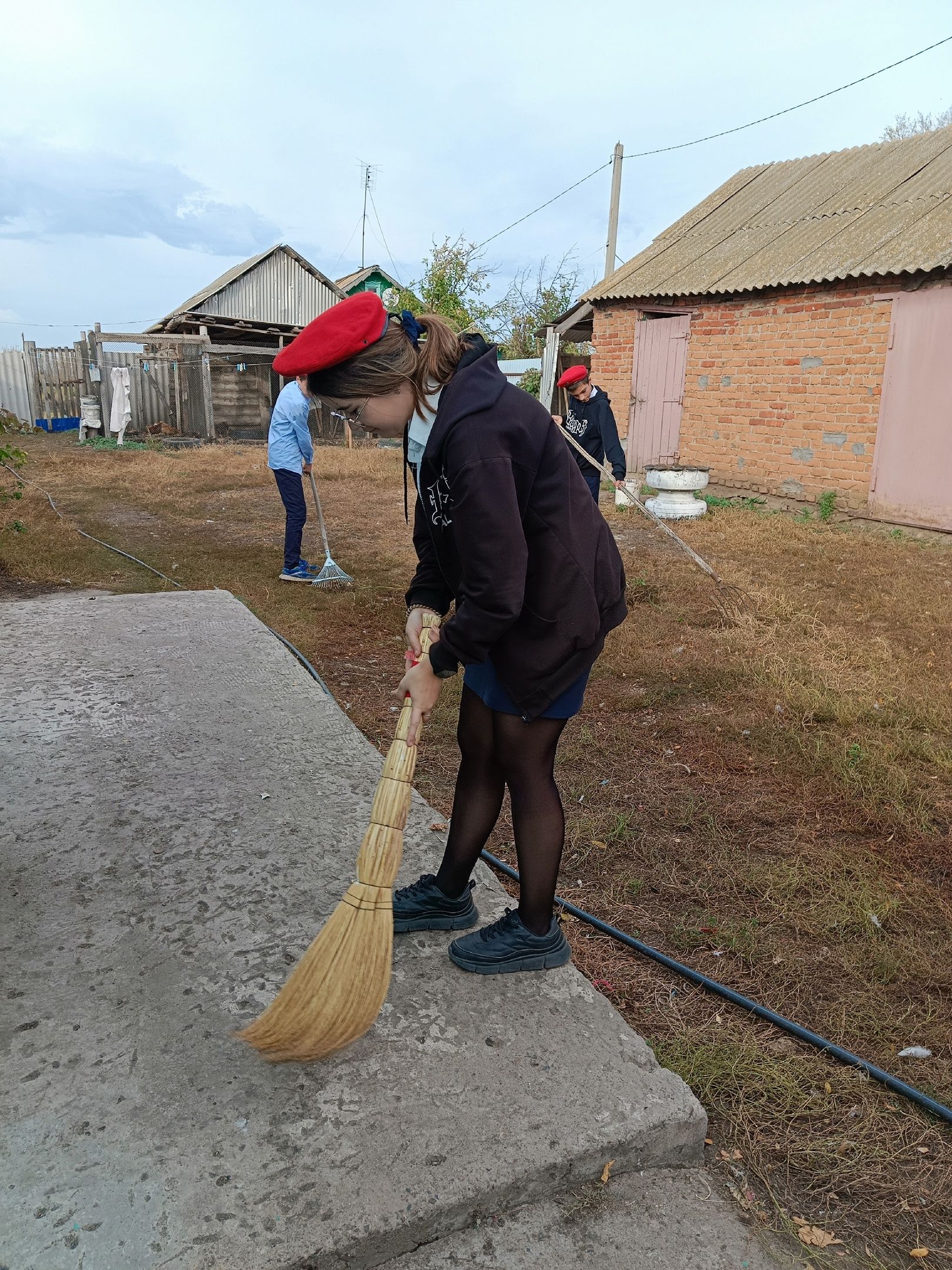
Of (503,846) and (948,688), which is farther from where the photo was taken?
(948,688)

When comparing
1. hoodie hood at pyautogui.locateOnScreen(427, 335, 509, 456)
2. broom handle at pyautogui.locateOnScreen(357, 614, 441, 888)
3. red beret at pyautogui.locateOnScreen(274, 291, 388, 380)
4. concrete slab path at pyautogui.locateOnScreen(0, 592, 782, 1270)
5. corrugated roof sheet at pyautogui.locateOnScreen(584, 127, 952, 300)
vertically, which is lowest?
concrete slab path at pyautogui.locateOnScreen(0, 592, 782, 1270)

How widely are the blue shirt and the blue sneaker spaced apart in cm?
77

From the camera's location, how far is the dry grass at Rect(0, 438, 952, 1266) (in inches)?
75.8

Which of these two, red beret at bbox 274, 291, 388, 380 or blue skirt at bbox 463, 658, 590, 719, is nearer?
red beret at bbox 274, 291, 388, 380

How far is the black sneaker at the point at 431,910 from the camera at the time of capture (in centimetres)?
227

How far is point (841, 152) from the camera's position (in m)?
13.2

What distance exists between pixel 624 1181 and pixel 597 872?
1351 millimetres

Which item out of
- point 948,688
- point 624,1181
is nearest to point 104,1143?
point 624,1181

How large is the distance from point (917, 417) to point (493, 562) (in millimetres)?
9598

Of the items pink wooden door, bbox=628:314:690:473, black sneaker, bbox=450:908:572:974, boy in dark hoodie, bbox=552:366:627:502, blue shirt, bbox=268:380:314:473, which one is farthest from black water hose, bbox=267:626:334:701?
pink wooden door, bbox=628:314:690:473

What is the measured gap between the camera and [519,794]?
6.81ft

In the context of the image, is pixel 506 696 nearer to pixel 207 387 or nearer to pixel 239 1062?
pixel 239 1062

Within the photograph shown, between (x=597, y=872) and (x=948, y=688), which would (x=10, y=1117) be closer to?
(x=597, y=872)

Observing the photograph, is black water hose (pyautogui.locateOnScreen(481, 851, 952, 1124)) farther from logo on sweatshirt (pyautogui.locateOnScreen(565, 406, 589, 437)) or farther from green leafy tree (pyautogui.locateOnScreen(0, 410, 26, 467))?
logo on sweatshirt (pyautogui.locateOnScreen(565, 406, 589, 437))
